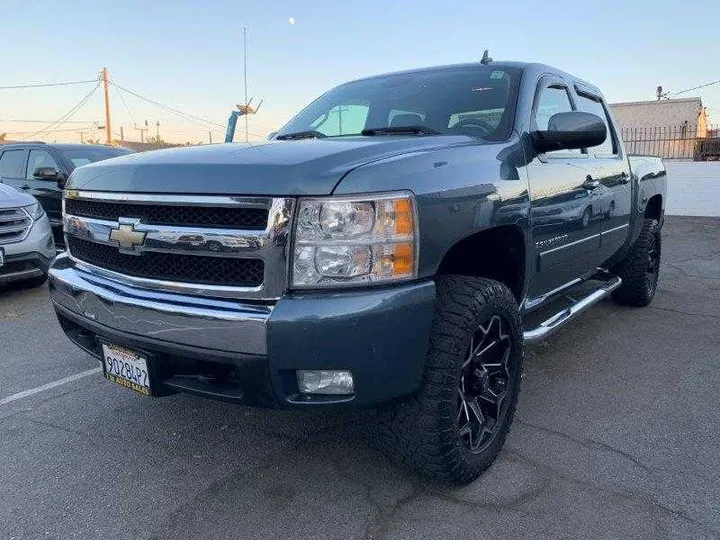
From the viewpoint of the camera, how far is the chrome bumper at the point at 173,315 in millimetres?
2047

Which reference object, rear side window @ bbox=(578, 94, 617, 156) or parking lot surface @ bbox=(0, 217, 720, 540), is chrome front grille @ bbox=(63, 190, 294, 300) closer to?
parking lot surface @ bbox=(0, 217, 720, 540)

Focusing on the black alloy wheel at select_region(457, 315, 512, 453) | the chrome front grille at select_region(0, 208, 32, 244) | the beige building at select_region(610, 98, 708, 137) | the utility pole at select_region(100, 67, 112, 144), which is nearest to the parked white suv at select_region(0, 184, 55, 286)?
the chrome front grille at select_region(0, 208, 32, 244)

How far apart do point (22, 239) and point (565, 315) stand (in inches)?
209

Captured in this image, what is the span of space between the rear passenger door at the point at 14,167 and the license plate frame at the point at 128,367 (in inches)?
272

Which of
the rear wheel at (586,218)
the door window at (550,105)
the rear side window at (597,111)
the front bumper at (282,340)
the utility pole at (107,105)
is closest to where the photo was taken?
the front bumper at (282,340)

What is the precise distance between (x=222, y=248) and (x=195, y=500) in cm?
109

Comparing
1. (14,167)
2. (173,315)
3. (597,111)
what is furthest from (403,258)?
(14,167)

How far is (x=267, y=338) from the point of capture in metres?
2.01

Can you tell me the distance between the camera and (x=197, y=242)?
2203 millimetres

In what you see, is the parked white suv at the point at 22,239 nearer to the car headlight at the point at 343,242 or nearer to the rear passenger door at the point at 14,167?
the rear passenger door at the point at 14,167

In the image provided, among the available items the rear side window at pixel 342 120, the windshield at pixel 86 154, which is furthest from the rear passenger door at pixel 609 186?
the windshield at pixel 86 154

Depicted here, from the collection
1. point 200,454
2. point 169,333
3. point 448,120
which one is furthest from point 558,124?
point 200,454

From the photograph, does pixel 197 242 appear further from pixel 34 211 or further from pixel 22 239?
pixel 34 211

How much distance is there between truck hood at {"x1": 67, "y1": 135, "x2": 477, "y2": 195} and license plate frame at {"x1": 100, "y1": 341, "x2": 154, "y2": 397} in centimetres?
65
